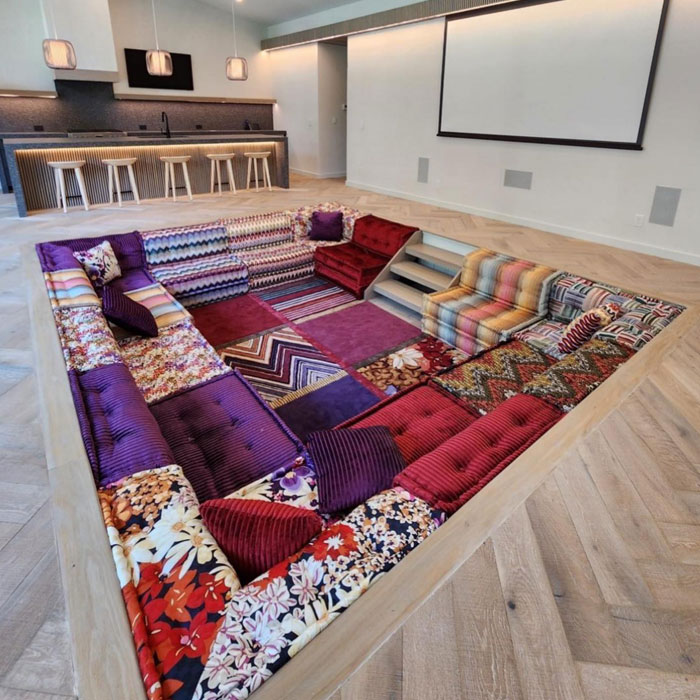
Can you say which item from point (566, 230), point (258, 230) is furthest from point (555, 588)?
point (258, 230)

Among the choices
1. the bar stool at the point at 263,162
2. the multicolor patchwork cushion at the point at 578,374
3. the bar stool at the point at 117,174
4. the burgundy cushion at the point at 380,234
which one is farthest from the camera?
the bar stool at the point at 263,162

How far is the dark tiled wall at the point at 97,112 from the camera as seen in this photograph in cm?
812

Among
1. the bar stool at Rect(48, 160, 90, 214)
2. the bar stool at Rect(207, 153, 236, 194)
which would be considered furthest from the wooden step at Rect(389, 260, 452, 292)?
the bar stool at Rect(48, 160, 90, 214)

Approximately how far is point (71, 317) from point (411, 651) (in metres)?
3.00

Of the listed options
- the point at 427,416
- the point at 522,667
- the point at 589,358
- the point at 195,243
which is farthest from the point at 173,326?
the point at 522,667

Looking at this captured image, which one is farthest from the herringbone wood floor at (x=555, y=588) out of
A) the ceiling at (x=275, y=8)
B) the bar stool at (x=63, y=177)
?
the ceiling at (x=275, y=8)

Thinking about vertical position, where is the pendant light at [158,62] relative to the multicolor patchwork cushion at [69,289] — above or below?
above

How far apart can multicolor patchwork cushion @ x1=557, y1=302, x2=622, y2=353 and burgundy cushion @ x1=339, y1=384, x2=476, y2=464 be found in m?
1.15

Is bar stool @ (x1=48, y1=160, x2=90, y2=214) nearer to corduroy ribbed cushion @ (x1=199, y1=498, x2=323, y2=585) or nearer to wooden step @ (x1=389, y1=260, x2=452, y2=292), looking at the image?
wooden step @ (x1=389, y1=260, x2=452, y2=292)

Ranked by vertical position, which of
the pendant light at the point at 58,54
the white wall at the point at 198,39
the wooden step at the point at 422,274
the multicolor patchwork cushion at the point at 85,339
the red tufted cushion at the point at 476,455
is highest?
the white wall at the point at 198,39

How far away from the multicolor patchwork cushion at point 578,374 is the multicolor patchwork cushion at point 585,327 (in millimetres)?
276

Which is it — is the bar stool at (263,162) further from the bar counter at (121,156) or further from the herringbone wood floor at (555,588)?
the herringbone wood floor at (555,588)

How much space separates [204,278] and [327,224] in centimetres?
184

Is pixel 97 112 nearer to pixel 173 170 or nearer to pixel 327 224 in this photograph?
pixel 173 170
